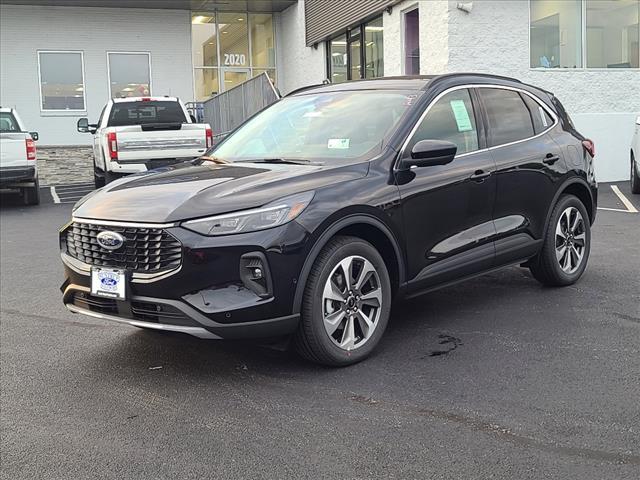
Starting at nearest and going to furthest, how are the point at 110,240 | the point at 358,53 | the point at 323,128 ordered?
the point at 110,240, the point at 323,128, the point at 358,53

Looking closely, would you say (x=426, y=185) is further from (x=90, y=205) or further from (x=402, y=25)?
(x=402, y=25)

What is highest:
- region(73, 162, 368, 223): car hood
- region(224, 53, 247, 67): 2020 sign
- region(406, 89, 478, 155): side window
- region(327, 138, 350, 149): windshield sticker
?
region(224, 53, 247, 67): 2020 sign

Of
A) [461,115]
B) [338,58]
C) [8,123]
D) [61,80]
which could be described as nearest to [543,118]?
[461,115]

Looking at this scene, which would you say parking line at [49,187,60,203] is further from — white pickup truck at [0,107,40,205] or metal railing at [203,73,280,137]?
metal railing at [203,73,280,137]

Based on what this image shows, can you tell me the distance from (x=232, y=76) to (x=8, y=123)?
1030cm

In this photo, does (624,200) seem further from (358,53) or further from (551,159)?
(358,53)

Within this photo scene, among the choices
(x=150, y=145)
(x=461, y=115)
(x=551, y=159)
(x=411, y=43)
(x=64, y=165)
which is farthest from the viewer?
(x=64, y=165)

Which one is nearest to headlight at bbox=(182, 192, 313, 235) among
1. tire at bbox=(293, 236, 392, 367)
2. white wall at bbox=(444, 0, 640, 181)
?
tire at bbox=(293, 236, 392, 367)

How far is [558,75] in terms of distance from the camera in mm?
14969

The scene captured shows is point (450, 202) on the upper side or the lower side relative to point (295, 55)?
lower

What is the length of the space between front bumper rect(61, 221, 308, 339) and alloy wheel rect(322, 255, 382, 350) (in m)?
0.28

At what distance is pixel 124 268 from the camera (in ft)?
13.9

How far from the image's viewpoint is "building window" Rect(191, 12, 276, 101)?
961 inches

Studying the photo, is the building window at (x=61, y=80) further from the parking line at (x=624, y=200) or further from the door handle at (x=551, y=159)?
the door handle at (x=551, y=159)
